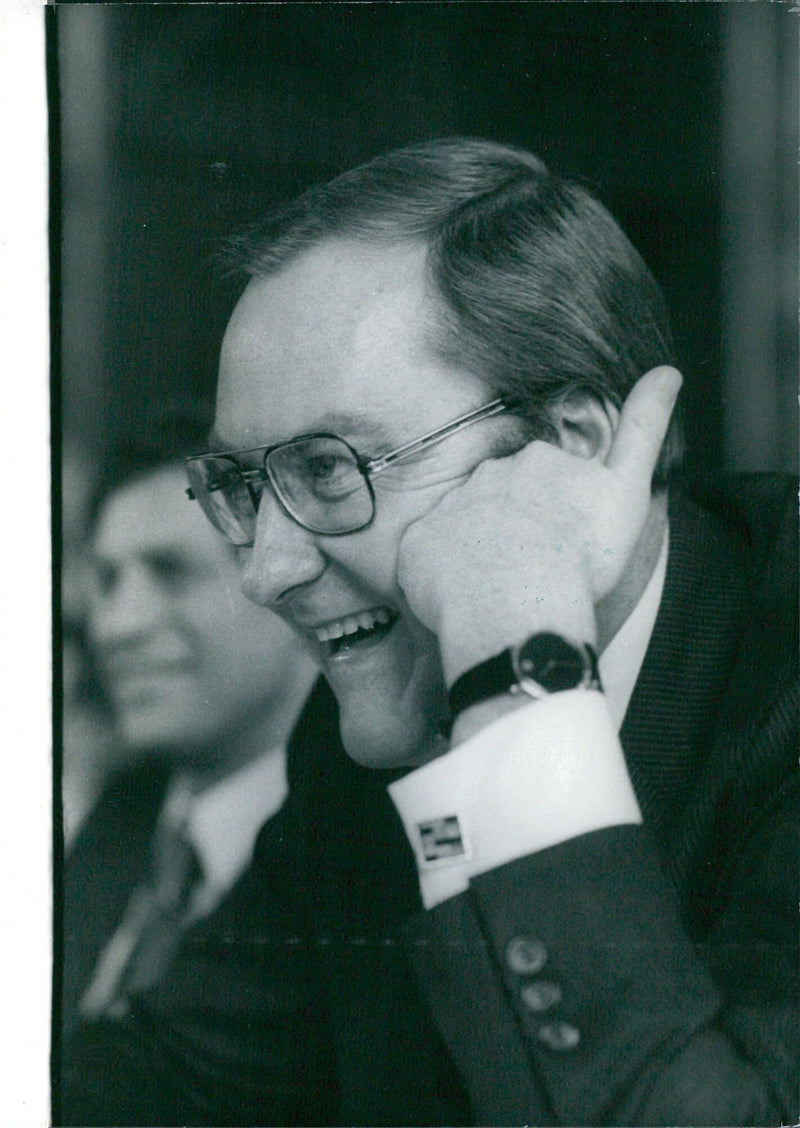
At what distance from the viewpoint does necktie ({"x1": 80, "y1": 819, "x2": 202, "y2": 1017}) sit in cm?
163

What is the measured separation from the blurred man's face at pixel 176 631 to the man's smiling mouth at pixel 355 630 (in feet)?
0.16

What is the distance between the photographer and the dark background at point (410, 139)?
1.61 m

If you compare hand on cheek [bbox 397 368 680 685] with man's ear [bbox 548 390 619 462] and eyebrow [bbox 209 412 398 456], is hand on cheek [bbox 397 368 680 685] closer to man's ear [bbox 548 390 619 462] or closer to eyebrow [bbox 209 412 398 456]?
man's ear [bbox 548 390 619 462]

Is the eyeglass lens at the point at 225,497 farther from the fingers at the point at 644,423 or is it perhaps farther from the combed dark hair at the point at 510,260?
the fingers at the point at 644,423

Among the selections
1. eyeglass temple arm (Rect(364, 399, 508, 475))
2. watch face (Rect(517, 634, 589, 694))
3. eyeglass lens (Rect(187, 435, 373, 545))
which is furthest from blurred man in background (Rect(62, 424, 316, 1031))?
watch face (Rect(517, 634, 589, 694))

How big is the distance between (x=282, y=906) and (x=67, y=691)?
1.43 feet

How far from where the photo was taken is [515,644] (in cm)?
134

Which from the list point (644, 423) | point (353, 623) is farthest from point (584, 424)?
point (353, 623)

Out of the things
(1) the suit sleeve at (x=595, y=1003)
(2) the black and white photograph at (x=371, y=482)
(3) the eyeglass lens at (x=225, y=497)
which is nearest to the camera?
(1) the suit sleeve at (x=595, y=1003)

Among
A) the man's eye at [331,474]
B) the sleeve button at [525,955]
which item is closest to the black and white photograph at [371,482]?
the man's eye at [331,474]

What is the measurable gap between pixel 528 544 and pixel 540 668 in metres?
0.16

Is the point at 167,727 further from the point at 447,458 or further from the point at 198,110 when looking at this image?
the point at 198,110

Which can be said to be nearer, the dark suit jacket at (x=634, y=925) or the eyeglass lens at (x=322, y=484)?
the dark suit jacket at (x=634, y=925)

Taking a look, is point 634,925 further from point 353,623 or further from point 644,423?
point 644,423
